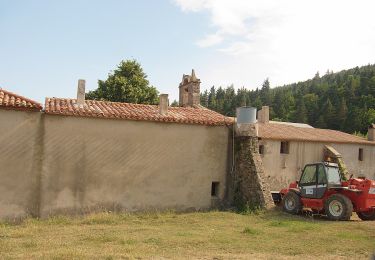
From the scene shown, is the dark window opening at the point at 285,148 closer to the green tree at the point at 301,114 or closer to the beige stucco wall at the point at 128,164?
the beige stucco wall at the point at 128,164

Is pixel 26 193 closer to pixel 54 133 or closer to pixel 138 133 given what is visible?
pixel 54 133

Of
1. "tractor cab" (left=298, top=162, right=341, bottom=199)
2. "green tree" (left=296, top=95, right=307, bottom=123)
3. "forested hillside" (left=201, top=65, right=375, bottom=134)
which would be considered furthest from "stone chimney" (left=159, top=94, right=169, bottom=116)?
"green tree" (left=296, top=95, right=307, bottom=123)

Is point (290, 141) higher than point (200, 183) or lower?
higher

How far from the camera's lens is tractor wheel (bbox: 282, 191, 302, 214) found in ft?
53.8

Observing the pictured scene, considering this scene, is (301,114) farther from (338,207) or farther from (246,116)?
(338,207)

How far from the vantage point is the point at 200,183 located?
17281mm

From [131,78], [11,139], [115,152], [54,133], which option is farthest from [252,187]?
[131,78]

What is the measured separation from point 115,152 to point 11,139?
375 cm

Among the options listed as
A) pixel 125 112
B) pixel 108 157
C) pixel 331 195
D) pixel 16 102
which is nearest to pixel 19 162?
pixel 16 102

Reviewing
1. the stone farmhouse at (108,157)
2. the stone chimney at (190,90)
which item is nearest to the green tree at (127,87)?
the stone chimney at (190,90)

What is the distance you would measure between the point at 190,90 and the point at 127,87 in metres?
11.9

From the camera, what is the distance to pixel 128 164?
1589 cm

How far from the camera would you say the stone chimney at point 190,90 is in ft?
79.6

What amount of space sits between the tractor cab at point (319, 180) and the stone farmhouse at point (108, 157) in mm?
3283
